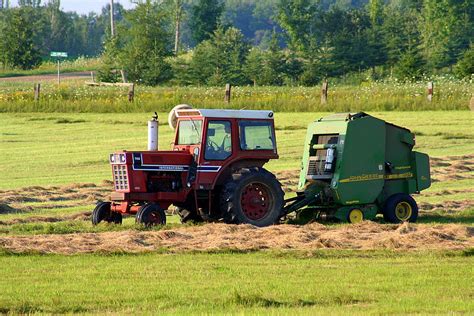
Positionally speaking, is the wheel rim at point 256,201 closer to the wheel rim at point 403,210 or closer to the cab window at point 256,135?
the cab window at point 256,135

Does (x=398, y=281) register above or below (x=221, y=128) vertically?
below

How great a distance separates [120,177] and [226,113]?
84.5 inches

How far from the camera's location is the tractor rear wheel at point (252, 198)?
1888 centimetres

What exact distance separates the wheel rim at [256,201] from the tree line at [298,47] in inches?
1844

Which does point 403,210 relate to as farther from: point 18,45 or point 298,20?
point 298,20

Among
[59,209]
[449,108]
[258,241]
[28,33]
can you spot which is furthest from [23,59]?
[258,241]

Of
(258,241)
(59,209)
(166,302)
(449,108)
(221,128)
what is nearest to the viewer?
(166,302)

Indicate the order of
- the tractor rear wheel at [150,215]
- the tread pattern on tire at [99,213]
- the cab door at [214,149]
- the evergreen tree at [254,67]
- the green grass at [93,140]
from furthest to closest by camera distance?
the evergreen tree at [254,67], the green grass at [93,140], the cab door at [214,149], the tread pattern on tire at [99,213], the tractor rear wheel at [150,215]

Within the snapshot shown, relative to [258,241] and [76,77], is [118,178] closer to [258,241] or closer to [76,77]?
[258,241]

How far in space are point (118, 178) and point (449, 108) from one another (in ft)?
103

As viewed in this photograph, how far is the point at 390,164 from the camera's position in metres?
20.5

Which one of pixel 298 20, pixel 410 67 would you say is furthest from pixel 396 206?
pixel 298 20

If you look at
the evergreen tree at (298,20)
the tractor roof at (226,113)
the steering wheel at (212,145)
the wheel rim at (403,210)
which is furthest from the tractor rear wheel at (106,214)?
the evergreen tree at (298,20)

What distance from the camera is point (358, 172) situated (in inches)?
787
